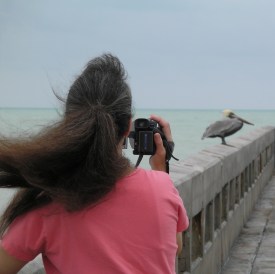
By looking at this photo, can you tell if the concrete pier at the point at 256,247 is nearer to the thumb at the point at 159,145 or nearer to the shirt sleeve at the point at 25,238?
the thumb at the point at 159,145

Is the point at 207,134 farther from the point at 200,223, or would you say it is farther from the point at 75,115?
the point at 75,115

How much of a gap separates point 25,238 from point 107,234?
23 centimetres

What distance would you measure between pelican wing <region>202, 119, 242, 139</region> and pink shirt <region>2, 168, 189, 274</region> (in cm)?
893

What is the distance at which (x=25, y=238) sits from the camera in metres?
2.13

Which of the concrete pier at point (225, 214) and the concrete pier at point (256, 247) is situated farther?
the concrete pier at point (256, 247)

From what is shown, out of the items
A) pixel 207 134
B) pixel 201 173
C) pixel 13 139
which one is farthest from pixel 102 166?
pixel 207 134

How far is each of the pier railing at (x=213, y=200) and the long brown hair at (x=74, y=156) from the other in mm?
2544

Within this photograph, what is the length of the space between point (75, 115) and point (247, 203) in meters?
7.86

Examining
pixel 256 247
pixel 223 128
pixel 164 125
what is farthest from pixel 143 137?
pixel 223 128

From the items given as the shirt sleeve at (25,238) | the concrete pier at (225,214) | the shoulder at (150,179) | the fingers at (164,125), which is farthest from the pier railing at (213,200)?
the shirt sleeve at (25,238)

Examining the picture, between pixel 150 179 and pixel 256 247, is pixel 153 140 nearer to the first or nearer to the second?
pixel 150 179

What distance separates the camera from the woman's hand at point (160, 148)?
256 centimetres

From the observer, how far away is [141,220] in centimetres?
219

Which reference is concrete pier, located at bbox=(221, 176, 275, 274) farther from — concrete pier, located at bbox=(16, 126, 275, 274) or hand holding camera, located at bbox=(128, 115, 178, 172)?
hand holding camera, located at bbox=(128, 115, 178, 172)
